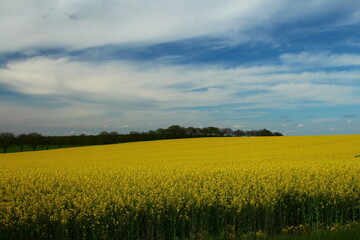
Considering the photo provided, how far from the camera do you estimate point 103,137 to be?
2694 inches

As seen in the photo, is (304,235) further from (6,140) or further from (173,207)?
(6,140)

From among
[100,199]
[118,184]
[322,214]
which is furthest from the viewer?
[118,184]

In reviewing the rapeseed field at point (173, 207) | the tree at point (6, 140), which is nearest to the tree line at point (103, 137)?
the tree at point (6, 140)

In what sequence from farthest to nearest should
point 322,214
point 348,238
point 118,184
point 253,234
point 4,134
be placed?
point 4,134, point 118,184, point 322,214, point 253,234, point 348,238

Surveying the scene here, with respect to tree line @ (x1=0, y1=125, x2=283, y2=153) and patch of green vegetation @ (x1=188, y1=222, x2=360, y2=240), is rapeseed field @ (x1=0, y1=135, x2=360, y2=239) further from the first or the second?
tree line @ (x1=0, y1=125, x2=283, y2=153)

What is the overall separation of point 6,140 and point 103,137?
64.8ft

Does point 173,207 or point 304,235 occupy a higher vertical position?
point 173,207

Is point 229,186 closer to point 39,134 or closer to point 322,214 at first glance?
point 322,214

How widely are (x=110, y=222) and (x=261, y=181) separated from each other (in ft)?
19.3

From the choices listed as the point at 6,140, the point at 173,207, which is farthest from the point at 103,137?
the point at 173,207

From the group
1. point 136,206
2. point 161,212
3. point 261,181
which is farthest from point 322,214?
point 136,206

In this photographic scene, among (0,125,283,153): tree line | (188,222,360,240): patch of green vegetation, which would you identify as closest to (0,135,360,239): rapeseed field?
(188,222,360,240): patch of green vegetation

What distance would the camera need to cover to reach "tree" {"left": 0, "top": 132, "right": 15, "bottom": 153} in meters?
66.3

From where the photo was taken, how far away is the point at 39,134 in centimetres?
7106
